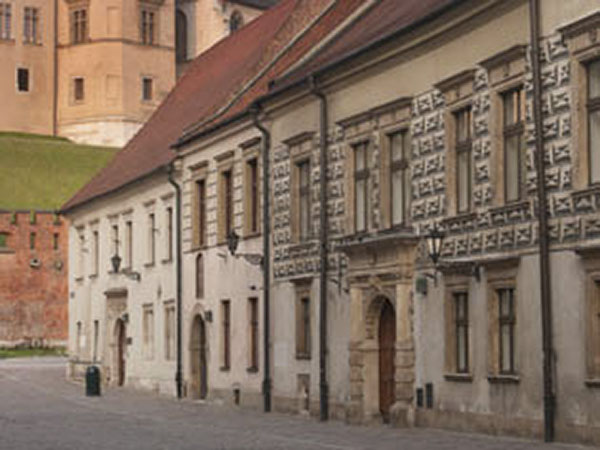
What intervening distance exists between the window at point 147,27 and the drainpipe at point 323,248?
7746cm

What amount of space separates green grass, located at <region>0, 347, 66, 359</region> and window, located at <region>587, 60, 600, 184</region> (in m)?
52.9

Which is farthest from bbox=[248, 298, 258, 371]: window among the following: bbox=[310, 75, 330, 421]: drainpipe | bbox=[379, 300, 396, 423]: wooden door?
bbox=[379, 300, 396, 423]: wooden door

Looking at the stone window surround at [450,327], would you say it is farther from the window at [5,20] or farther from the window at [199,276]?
the window at [5,20]

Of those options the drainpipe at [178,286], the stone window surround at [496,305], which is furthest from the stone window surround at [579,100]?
the drainpipe at [178,286]

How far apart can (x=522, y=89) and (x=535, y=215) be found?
1840 millimetres

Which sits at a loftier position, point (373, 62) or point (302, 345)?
point (373, 62)

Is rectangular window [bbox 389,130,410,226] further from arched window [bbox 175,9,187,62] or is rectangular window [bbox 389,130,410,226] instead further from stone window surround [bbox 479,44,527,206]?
arched window [bbox 175,9,187,62]

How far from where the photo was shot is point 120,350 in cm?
4591

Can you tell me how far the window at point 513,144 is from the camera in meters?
22.0

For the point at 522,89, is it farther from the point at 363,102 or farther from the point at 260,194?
the point at 260,194

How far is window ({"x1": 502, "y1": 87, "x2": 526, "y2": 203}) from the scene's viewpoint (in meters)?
22.0

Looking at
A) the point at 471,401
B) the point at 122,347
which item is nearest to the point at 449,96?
the point at 471,401

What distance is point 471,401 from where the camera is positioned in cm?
2316

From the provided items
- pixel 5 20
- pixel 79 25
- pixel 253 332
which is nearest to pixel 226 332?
pixel 253 332
